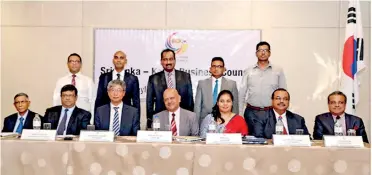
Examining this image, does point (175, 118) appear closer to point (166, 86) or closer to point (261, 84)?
point (166, 86)

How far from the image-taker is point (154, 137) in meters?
2.42

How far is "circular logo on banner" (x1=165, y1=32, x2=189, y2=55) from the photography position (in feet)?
16.4

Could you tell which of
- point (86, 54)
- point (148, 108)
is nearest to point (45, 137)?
point (148, 108)

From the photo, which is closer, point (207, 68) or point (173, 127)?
point (173, 127)

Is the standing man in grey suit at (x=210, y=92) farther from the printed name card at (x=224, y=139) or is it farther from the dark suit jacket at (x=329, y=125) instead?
the printed name card at (x=224, y=139)

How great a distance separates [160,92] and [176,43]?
106 cm

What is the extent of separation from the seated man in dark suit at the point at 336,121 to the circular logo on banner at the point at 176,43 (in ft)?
6.95

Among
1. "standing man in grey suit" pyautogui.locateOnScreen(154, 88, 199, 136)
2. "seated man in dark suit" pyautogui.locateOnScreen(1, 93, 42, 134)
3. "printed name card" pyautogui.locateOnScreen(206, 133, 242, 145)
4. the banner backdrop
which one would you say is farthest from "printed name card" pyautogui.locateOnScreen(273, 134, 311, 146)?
the banner backdrop

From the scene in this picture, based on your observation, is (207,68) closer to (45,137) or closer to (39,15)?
(39,15)

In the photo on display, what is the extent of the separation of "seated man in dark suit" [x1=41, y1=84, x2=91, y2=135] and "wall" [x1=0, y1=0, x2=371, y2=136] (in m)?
1.64

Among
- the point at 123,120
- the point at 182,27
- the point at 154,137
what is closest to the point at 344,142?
the point at 154,137

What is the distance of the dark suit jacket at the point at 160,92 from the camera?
4117 millimetres

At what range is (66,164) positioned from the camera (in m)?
2.35

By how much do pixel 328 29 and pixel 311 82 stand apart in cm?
67
